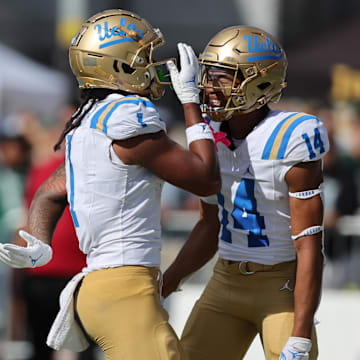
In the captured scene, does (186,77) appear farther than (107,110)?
Yes

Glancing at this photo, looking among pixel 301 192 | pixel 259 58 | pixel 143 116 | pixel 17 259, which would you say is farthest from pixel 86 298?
pixel 259 58

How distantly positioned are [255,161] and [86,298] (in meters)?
0.90

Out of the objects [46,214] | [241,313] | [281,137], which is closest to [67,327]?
[46,214]

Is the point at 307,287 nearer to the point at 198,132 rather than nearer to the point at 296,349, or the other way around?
the point at 296,349

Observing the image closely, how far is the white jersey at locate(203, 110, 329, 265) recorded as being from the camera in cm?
359

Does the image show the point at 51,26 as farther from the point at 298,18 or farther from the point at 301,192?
the point at 301,192

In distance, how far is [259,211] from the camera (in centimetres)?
371

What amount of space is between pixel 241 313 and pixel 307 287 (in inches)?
Result: 15.0

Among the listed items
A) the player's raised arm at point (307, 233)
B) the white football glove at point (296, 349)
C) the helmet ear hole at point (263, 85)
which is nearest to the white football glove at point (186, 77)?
the helmet ear hole at point (263, 85)

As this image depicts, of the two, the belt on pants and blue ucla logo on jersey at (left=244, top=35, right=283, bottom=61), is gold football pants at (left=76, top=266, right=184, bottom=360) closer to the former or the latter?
the belt on pants

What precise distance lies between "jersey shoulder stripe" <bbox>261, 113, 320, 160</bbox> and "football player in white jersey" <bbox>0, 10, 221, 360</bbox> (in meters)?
0.32

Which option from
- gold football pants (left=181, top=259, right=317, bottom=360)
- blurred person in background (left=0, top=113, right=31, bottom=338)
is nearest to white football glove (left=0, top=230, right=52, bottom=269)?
gold football pants (left=181, top=259, right=317, bottom=360)

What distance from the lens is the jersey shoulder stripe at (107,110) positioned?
3.36m

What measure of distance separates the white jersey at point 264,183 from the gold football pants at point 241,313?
0.21 ft
